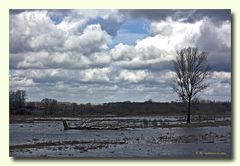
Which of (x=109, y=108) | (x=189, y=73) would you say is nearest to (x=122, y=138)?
(x=109, y=108)

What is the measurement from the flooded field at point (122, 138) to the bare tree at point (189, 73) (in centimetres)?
46

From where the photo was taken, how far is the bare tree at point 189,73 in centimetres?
1128

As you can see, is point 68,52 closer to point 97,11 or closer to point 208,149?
point 97,11

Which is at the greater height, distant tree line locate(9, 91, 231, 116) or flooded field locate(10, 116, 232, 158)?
distant tree line locate(9, 91, 231, 116)

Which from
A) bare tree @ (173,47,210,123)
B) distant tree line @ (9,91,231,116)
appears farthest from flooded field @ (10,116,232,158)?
bare tree @ (173,47,210,123)

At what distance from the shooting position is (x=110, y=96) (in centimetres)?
1134

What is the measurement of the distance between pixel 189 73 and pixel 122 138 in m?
1.72

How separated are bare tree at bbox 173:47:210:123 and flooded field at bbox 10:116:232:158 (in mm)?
463

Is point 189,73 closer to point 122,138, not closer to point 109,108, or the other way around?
point 109,108

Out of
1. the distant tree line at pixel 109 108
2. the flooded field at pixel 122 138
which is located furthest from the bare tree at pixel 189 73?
the flooded field at pixel 122 138

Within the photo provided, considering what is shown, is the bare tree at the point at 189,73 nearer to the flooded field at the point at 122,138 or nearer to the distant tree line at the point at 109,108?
the distant tree line at the point at 109,108

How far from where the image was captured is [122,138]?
1142cm

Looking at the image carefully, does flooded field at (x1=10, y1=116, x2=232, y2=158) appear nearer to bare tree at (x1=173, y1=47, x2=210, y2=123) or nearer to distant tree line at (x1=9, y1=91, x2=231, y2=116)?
distant tree line at (x1=9, y1=91, x2=231, y2=116)

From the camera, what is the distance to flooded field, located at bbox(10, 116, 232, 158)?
36.0ft
